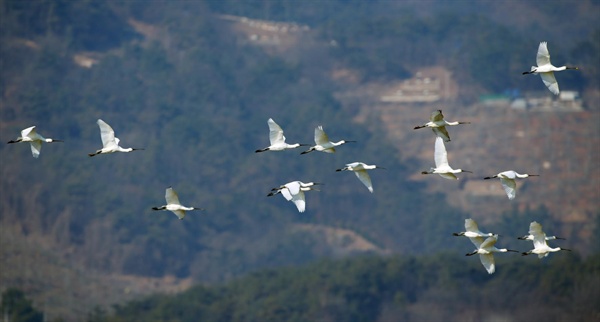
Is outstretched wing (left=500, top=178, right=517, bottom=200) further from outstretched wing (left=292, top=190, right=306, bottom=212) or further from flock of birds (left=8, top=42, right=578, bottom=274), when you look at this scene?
outstretched wing (left=292, top=190, right=306, bottom=212)

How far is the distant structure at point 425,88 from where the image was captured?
11438cm

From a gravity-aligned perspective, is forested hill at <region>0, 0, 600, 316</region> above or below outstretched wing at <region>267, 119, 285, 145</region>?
below

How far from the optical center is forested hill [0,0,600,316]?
98938 mm

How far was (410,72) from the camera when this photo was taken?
119 metres

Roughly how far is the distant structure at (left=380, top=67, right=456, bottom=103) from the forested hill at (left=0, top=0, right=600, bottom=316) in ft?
3.10

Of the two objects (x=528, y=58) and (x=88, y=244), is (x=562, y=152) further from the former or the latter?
(x=88, y=244)

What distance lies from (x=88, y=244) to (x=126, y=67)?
86.1 feet

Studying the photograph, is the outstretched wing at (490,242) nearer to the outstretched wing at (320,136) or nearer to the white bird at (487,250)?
the white bird at (487,250)

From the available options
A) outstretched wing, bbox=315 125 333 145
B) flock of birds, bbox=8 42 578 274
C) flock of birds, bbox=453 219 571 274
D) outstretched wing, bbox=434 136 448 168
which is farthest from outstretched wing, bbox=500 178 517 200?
outstretched wing, bbox=315 125 333 145

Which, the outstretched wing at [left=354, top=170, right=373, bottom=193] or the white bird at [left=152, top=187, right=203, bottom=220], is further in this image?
the outstretched wing at [left=354, top=170, right=373, bottom=193]

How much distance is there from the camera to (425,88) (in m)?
116

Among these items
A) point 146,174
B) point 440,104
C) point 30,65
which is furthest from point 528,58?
point 30,65

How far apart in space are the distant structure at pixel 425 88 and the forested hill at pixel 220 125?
3.10ft

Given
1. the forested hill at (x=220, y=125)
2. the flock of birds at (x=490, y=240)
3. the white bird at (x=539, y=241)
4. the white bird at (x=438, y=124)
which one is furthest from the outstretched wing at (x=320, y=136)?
the forested hill at (x=220, y=125)
